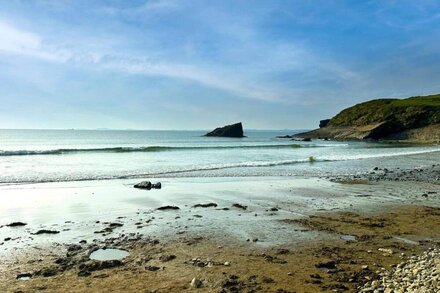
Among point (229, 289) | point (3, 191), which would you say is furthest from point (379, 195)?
point (3, 191)

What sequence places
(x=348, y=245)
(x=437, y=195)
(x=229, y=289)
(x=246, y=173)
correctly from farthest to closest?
(x=246, y=173)
(x=437, y=195)
(x=348, y=245)
(x=229, y=289)

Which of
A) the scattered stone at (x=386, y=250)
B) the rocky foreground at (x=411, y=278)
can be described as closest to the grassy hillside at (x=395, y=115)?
the scattered stone at (x=386, y=250)

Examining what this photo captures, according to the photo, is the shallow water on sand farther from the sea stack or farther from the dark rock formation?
the sea stack

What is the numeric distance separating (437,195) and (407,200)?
2196mm

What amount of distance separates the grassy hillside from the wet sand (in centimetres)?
8993

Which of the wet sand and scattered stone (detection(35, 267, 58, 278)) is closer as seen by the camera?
the wet sand

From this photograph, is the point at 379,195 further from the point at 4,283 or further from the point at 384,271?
the point at 4,283

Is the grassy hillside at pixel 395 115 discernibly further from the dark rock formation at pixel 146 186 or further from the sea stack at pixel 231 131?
the dark rock formation at pixel 146 186

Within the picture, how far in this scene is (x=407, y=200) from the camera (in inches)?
609

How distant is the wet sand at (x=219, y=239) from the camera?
699cm

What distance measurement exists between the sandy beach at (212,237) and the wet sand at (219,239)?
0.09 feet

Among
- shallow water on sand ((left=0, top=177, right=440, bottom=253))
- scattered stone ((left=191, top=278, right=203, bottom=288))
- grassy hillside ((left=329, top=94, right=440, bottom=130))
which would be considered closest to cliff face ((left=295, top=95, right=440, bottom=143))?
grassy hillside ((left=329, top=94, right=440, bottom=130))

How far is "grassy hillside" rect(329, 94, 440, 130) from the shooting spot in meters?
97.5

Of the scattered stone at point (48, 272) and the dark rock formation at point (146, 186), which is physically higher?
the dark rock formation at point (146, 186)
